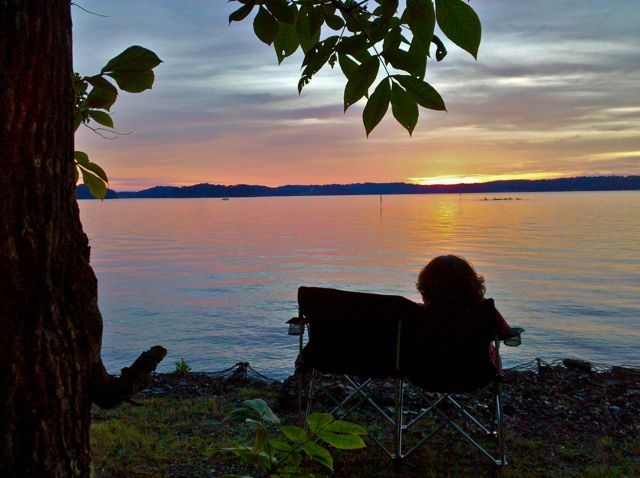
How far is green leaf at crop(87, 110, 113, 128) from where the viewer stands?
6.08 ft

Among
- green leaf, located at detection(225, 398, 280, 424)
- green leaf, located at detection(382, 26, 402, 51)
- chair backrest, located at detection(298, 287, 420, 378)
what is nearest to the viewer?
green leaf, located at detection(225, 398, 280, 424)

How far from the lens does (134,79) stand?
1559mm

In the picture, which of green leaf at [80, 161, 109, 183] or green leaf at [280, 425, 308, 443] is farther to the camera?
green leaf at [80, 161, 109, 183]

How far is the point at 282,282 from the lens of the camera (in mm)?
24047

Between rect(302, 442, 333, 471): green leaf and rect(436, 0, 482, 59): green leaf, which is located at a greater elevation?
rect(436, 0, 482, 59): green leaf

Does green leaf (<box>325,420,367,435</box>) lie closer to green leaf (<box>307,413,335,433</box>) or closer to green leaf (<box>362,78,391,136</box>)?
green leaf (<box>307,413,335,433</box>)

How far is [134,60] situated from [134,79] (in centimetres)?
5

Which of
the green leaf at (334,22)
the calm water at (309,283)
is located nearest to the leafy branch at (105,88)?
the green leaf at (334,22)

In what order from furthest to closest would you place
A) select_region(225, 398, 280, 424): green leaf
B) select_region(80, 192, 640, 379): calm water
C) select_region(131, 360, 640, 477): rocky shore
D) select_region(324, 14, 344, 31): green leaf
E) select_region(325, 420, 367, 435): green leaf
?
select_region(80, 192, 640, 379): calm water → select_region(131, 360, 640, 477): rocky shore → select_region(324, 14, 344, 31): green leaf → select_region(325, 420, 367, 435): green leaf → select_region(225, 398, 280, 424): green leaf

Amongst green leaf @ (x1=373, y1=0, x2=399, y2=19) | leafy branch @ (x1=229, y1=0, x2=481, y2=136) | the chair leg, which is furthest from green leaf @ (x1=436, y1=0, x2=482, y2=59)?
the chair leg

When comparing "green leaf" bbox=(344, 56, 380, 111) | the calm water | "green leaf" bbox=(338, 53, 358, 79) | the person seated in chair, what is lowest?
the calm water

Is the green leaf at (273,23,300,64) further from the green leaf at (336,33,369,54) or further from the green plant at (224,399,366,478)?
the green plant at (224,399,366,478)

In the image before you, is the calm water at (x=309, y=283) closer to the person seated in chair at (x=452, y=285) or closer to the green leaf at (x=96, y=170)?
the person seated in chair at (x=452, y=285)

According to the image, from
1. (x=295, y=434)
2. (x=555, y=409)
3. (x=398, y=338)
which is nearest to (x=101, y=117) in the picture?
(x=295, y=434)
